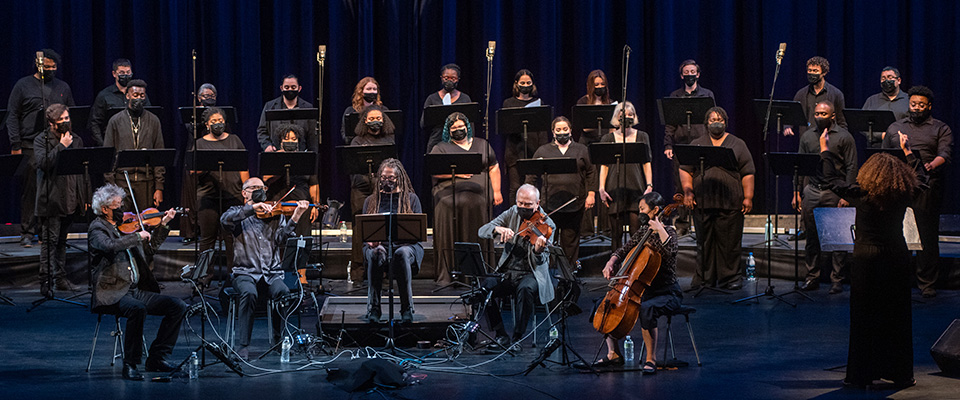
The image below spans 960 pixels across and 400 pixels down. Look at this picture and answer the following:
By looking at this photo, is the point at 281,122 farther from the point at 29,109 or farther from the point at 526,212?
the point at 526,212

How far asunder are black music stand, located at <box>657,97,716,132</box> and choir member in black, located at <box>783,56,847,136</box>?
1200 millimetres

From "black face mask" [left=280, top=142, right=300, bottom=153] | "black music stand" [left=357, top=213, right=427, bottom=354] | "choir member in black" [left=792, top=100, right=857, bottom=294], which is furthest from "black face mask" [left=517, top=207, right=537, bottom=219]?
"choir member in black" [left=792, top=100, right=857, bottom=294]

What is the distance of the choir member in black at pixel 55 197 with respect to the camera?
987cm

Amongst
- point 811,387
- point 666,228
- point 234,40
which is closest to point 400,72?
point 234,40

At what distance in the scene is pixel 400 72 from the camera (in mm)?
12969

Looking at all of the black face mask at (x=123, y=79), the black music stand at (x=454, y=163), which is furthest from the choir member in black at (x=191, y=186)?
the black music stand at (x=454, y=163)

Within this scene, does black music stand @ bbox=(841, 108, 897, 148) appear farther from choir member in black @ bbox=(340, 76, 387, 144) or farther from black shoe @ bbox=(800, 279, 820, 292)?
choir member in black @ bbox=(340, 76, 387, 144)

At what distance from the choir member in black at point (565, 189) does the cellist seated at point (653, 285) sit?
9.17 ft

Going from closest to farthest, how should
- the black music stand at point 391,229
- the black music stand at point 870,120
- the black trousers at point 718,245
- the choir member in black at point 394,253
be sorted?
the black music stand at point 391,229 < the choir member in black at point 394,253 < the black music stand at point 870,120 < the black trousers at point 718,245

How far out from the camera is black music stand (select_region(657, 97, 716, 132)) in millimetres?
9914

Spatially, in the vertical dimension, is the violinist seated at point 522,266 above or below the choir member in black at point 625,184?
below

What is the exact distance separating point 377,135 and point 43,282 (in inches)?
142

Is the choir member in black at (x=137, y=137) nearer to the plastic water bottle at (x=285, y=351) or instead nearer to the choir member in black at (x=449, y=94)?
the choir member in black at (x=449, y=94)

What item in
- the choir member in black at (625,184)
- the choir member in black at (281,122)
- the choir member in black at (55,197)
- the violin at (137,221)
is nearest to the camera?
the violin at (137,221)
